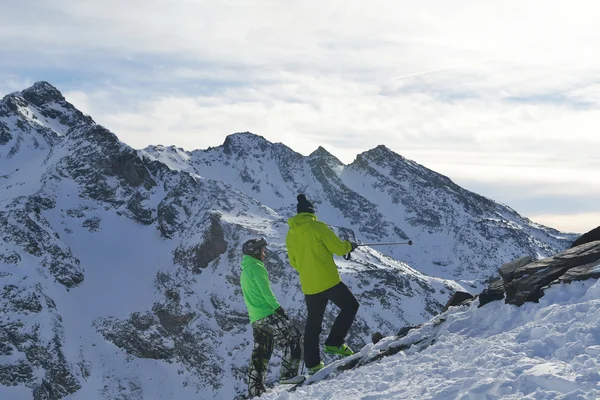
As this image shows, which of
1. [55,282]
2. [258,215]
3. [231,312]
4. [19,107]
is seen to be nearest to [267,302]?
[231,312]

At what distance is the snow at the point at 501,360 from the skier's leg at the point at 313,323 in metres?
1.04

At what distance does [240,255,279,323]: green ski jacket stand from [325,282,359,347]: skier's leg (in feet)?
3.99

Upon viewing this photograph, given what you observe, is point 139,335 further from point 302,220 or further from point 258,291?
point 302,220

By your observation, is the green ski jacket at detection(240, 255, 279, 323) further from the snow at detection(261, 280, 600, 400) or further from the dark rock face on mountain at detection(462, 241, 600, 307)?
the dark rock face on mountain at detection(462, 241, 600, 307)

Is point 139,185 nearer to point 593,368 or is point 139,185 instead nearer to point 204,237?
point 204,237

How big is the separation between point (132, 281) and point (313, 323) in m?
116

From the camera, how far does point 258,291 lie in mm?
10781

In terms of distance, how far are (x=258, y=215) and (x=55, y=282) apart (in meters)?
49.2

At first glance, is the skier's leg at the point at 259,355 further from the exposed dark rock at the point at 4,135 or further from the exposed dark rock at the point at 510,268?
the exposed dark rock at the point at 4,135

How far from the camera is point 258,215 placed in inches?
5472

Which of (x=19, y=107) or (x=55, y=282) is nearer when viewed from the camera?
(x=55, y=282)

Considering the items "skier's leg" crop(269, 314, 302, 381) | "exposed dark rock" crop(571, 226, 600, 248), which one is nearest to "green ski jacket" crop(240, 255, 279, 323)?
"skier's leg" crop(269, 314, 302, 381)

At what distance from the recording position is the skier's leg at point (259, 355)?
35.6ft

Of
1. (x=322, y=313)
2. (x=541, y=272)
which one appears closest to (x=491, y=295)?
(x=541, y=272)
